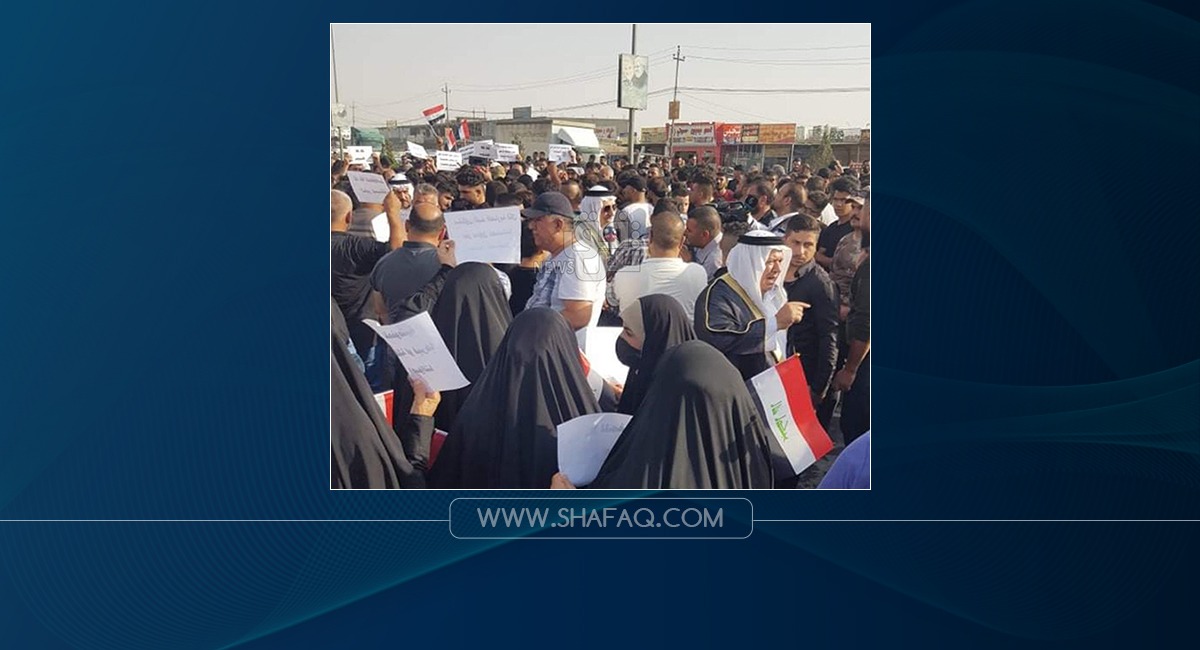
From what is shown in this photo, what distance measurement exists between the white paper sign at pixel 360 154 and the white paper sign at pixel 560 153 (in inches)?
33.0

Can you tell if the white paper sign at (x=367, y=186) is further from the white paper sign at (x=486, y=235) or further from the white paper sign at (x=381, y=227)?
the white paper sign at (x=486, y=235)

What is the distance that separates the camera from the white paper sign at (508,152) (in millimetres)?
5645

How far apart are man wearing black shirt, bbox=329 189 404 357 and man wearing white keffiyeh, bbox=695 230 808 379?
155 cm

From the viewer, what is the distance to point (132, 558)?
575cm

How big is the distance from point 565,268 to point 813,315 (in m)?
1.20

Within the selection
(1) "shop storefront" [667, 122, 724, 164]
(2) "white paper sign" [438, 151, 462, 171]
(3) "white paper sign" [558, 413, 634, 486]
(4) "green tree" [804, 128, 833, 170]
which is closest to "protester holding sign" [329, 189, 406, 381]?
(2) "white paper sign" [438, 151, 462, 171]

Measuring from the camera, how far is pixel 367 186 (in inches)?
224

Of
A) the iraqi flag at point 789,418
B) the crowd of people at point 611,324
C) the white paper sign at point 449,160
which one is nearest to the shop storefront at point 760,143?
the crowd of people at point 611,324

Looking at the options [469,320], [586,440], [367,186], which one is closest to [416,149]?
[367,186]

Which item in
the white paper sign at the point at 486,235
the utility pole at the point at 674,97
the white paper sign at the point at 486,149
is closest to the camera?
the white paper sign at the point at 486,149

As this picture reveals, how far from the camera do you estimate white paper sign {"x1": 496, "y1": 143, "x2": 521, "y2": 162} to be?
564cm

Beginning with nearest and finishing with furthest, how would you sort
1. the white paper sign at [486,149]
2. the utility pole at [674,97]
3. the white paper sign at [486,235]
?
the white paper sign at [486,149] → the utility pole at [674,97] → the white paper sign at [486,235]

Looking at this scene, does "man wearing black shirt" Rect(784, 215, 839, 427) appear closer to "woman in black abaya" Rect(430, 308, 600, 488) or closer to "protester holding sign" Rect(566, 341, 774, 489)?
"protester holding sign" Rect(566, 341, 774, 489)

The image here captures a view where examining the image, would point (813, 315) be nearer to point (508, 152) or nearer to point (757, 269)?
point (757, 269)
